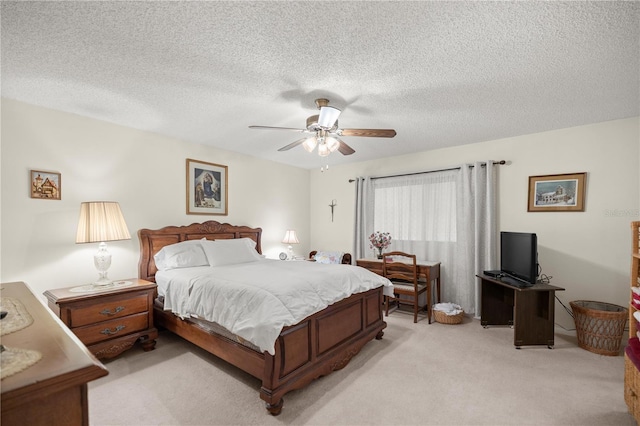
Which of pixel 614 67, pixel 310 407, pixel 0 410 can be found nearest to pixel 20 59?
pixel 0 410

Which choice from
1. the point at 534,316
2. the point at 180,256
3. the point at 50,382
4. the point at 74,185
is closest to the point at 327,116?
the point at 50,382

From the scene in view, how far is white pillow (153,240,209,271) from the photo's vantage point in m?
3.38

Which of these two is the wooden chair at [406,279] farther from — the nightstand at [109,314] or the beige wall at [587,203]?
the nightstand at [109,314]

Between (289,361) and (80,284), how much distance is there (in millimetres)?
2490

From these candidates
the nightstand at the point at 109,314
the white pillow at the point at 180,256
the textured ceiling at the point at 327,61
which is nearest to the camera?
the textured ceiling at the point at 327,61

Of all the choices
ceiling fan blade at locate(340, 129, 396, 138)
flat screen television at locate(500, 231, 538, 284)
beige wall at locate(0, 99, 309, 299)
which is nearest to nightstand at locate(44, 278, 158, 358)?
beige wall at locate(0, 99, 309, 299)

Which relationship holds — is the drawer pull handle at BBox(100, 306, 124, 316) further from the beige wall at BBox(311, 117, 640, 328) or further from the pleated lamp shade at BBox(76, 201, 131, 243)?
the beige wall at BBox(311, 117, 640, 328)

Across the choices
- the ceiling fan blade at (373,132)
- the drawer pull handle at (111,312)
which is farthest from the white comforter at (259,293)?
the ceiling fan blade at (373,132)

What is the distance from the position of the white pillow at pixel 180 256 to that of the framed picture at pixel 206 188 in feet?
2.20

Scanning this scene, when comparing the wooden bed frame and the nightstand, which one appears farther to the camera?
the nightstand

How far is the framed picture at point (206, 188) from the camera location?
4051 millimetres

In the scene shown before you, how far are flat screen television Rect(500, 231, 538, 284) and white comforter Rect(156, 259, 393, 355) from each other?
155 centimetres

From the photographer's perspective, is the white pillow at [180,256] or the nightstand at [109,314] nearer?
the nightstand at [109,314]

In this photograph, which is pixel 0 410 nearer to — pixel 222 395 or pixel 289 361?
pixel 289 361
